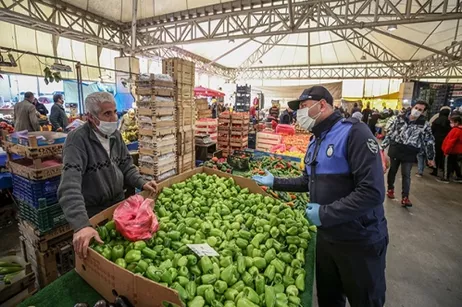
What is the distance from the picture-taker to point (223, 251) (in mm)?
1872

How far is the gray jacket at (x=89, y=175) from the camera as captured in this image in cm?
165

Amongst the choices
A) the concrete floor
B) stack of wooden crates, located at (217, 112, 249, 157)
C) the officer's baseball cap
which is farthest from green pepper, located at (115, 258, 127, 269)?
stack of wooden crates, located at (217, 112, 249, 157)

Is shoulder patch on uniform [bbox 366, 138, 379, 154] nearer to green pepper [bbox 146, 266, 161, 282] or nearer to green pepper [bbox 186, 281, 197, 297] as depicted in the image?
green pepper [bbox 186, 281, 197, 297]

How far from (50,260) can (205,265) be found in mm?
1975

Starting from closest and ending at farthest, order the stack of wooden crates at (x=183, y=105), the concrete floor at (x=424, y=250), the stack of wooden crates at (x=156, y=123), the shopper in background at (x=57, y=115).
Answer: the concrete floor at (x=424, y=250)
the stack of wooden crates at (x=156, y=123)
the stack of wooden crates at (x=183, y=105)
the shopper in background at (x=57, y=115)

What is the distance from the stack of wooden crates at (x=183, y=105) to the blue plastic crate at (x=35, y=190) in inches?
103

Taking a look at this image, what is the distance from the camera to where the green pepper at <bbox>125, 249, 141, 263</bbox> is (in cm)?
163

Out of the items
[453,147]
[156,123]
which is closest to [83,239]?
[156,123]

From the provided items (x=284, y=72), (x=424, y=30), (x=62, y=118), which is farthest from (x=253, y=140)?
(x=284, y=72)

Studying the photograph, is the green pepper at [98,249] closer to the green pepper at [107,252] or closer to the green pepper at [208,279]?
the green pepper at [107,252]

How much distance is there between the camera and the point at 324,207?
164 cm

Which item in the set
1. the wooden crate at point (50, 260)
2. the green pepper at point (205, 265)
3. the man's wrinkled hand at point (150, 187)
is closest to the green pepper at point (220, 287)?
the green pepper at point (205, 265)

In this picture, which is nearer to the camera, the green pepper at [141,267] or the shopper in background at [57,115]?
the green pepper at [141,267]

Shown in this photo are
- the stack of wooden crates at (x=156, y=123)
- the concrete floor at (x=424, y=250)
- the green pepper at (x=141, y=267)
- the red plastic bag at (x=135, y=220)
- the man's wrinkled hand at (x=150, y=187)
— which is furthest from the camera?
the stack of wooden crates at (x=156, y=123)
